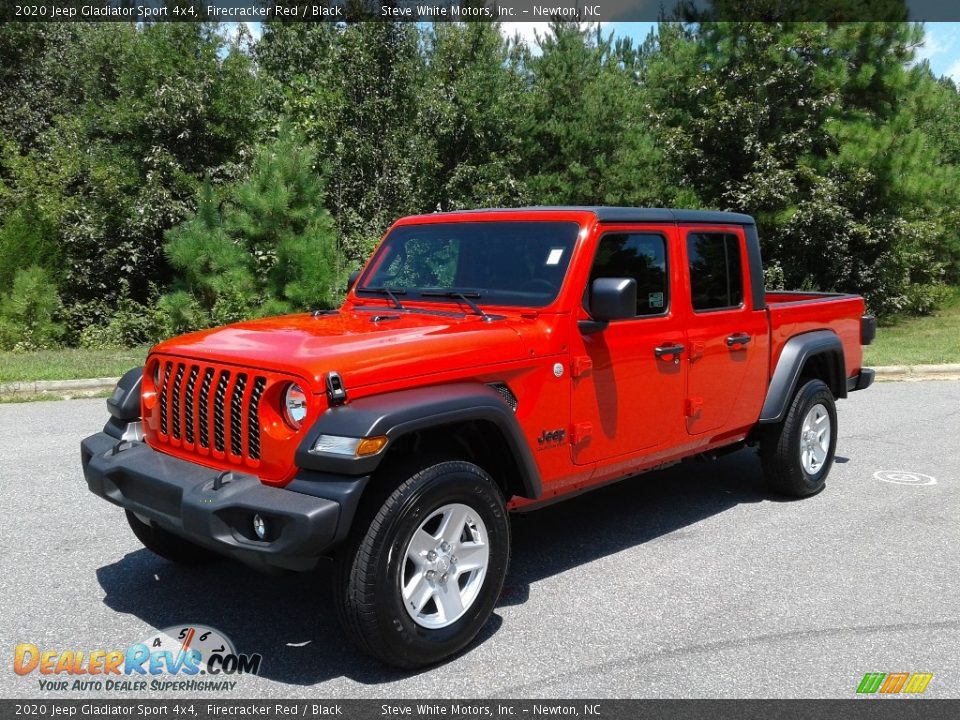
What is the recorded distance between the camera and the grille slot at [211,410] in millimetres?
3613

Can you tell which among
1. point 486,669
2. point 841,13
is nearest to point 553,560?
point 486,669

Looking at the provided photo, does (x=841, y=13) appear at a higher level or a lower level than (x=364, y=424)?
higher

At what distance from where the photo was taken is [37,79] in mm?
23891

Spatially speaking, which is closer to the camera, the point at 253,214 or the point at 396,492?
the point at 396,492

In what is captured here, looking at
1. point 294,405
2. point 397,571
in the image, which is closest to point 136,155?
point 294,405

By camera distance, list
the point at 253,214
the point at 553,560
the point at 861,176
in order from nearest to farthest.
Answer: the point at 553,560, the point at 253,214, the point at 861,176

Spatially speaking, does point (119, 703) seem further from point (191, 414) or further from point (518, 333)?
point (518, 333)

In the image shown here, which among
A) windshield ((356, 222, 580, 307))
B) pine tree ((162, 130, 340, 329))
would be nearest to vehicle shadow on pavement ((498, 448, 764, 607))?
windshield ((356, 222, 580, 307))

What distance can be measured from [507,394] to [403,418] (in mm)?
740

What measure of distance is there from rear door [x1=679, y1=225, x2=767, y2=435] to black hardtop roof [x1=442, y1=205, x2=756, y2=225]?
59 millimetres

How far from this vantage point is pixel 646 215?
4918mm

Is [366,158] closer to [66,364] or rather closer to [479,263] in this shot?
[66,364]

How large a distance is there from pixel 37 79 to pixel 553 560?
24325 mm

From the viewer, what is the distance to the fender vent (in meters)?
4.00
